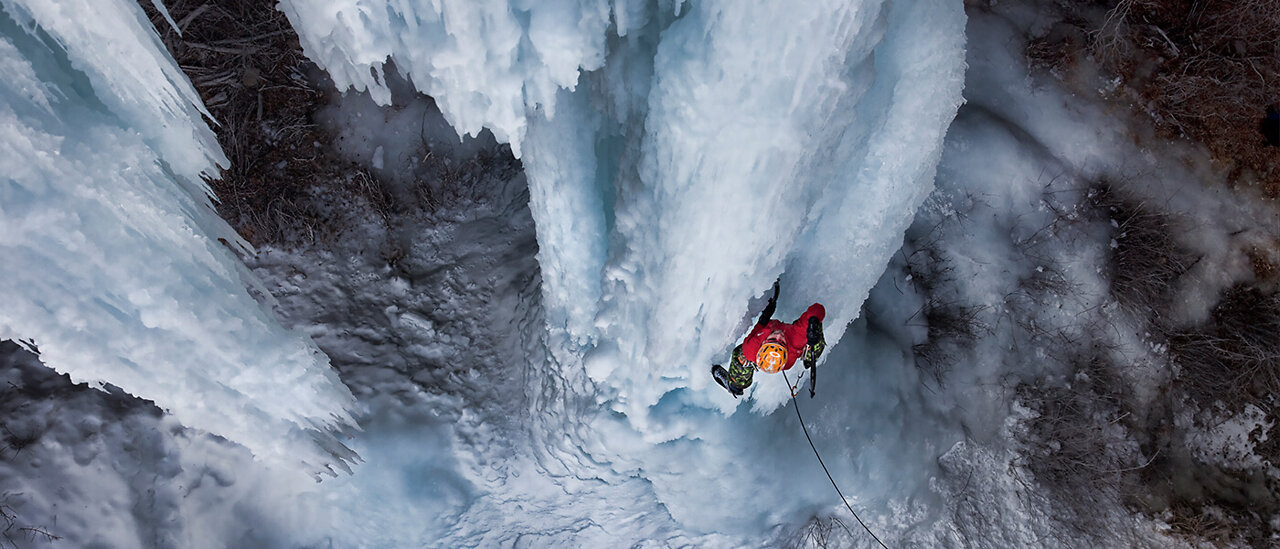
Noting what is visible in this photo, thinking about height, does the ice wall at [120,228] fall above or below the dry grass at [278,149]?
below

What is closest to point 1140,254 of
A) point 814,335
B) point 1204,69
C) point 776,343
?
point 1204,69

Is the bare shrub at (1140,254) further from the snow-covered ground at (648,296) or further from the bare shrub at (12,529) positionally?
the bare shrub at (12,529)

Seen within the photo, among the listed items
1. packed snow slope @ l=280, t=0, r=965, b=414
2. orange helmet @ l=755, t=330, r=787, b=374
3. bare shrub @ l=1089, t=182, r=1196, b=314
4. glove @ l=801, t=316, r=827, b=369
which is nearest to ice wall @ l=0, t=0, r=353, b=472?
packed snow slope @ l=280, t=0, r=965, b=414

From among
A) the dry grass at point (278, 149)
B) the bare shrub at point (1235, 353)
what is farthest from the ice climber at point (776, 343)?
the bare shrub at point (1235, 353)

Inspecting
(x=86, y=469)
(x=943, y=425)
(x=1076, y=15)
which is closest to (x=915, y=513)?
(x=943, y=425)

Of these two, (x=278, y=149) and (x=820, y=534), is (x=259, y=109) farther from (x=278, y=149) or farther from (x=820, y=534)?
(x=820, y=534)

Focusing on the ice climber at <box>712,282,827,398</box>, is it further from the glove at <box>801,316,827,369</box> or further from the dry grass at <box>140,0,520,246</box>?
the dry grass at <box>140,0,520,246</box>
